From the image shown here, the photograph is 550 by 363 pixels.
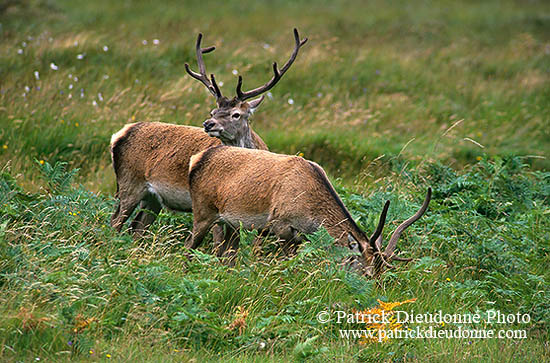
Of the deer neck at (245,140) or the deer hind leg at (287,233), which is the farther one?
the deer neck at (245,140)

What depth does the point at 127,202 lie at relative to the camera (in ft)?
25.0

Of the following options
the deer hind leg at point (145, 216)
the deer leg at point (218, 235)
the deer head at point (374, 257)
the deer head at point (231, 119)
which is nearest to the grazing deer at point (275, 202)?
the deer head at point (374, 257)

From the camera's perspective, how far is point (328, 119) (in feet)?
40.4

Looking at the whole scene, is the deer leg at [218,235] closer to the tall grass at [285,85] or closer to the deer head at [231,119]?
the deer head at [231,119]

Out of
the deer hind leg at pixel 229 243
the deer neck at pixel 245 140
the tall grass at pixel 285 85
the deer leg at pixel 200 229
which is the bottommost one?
the tall grass at pixel 285 85

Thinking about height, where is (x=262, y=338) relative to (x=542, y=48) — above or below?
above

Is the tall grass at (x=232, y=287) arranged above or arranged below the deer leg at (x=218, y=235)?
above

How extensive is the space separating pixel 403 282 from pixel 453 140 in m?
6.18

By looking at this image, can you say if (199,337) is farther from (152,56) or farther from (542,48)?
(542,48)

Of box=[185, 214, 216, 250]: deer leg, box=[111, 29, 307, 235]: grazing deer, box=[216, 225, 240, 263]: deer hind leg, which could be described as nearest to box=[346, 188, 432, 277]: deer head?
box=[216, 225, 240, 263]: deer hind leg

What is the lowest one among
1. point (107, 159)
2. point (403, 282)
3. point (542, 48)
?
point (542, 48)

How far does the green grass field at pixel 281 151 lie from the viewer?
508 cm

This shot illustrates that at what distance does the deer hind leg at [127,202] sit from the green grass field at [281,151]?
16cm

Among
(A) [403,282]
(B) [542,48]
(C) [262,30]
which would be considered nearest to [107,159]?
(A) [403,282]
